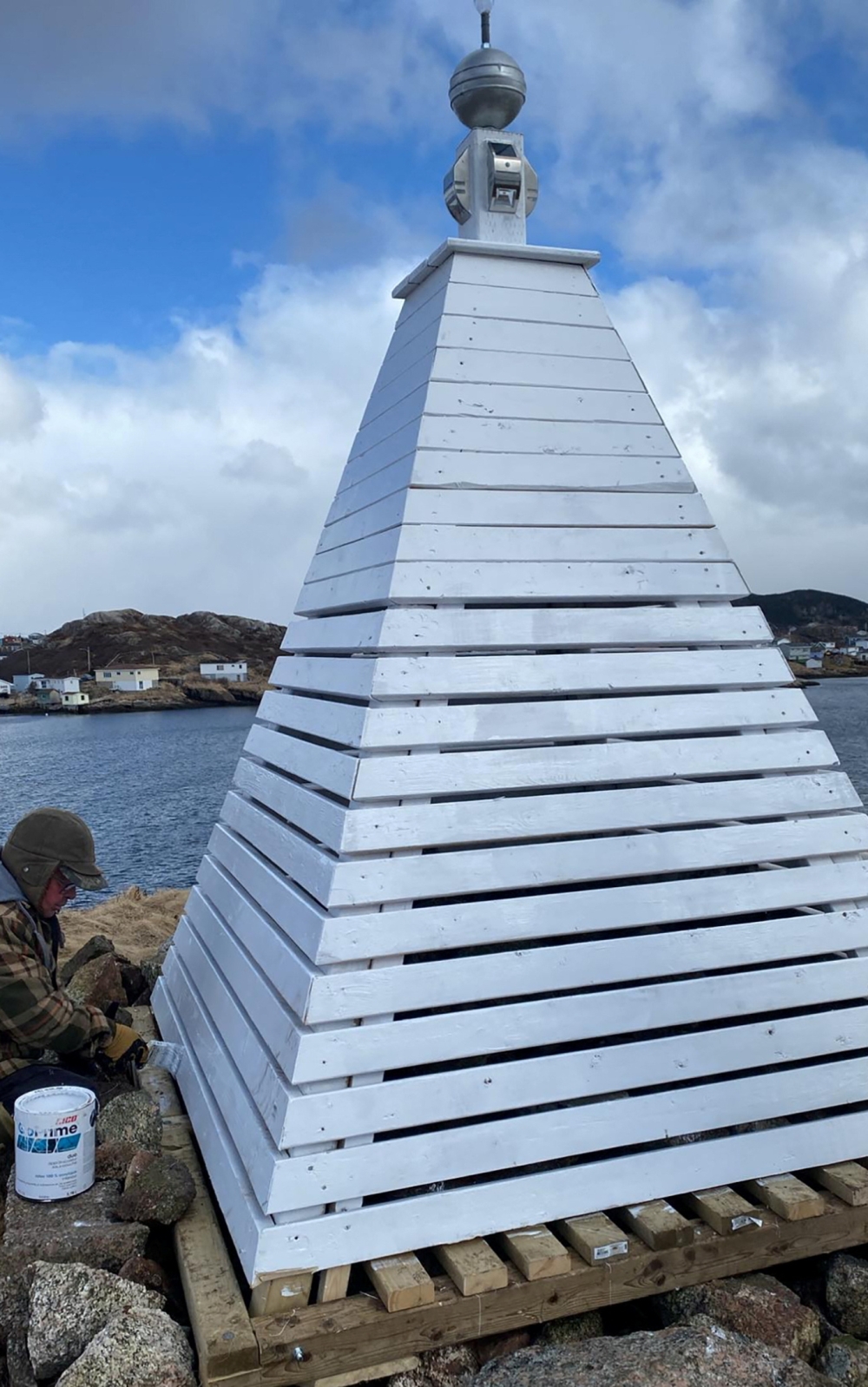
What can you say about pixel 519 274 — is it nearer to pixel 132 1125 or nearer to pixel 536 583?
pixel 536 583

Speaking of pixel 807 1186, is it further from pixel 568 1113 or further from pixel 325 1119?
pixel 325 1119

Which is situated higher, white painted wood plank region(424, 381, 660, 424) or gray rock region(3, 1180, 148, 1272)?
white painted wood plank region(424, 381, 660, 424)

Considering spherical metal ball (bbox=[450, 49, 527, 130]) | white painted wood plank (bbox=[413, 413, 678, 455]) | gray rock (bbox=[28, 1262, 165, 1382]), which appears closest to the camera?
gray rock (bbox=[28, 1262, 165, 1382])

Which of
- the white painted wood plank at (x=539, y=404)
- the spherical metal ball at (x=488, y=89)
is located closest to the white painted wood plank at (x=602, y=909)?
the white painted wood plank at (x=539, y=404)

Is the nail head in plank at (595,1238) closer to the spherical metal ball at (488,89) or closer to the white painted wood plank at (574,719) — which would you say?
the white painted wood plank at (574,719)

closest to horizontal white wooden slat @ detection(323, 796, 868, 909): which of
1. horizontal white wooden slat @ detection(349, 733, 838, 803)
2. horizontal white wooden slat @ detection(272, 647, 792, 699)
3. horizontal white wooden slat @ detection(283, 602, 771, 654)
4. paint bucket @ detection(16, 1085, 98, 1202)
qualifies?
horizontal white wooden slat @ detection(349, 733, 838, 803)

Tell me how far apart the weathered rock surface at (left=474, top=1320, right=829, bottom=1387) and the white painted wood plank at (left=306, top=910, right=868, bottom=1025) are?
47.1 inches

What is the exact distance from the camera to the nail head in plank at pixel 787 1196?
163 inches

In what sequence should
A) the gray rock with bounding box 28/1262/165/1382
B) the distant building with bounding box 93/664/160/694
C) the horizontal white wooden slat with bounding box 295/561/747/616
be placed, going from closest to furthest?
the gray rock with bounding box 28/1262/165/1382 → the horizontal white wooden slat with bounding box 295/561/747/616 → the distant building with bounding box 93/664/160/694

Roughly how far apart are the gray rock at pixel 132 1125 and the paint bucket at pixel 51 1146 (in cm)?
33

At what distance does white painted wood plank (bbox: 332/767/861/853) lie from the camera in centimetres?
404

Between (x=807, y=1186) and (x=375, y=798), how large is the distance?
242 cm

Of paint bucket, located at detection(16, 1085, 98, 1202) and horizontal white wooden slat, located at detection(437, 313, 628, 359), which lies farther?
horizontal white wooden slat, located at detection(437, 313, 628, 359)

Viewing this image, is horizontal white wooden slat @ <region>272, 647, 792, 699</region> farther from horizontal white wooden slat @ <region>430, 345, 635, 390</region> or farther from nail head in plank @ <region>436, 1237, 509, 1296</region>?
nail head in plank @ <region>436, 1237, 509, 1296</region>
